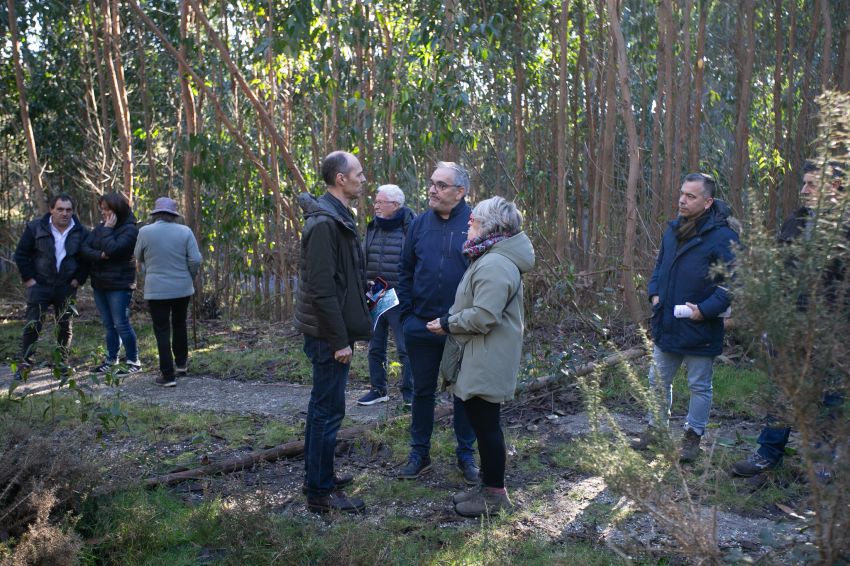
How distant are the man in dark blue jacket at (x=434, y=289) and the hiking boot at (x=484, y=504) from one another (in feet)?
1.77

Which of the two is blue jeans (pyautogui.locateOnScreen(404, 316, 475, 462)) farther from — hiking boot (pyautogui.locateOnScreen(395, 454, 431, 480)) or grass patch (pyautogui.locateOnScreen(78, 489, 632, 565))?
grass patch (pyautogui.locateOnScreen(78, 489, 632, 565))

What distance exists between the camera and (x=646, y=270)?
1012 centimetres

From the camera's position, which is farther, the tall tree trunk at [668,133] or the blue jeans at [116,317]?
the tall tree trunk at [668,133]

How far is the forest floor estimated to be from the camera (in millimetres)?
4332

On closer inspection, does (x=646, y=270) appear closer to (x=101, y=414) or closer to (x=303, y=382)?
(x=303, y=382)

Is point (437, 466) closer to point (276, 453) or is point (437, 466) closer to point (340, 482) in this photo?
point (340, 482)

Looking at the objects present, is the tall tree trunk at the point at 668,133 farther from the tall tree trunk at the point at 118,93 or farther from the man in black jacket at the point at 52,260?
the tall tree trunk at the point at 118,93

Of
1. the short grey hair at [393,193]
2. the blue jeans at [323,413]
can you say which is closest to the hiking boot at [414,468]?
the blue jeans at [323,413]

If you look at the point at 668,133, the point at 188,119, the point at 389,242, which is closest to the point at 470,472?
the point at 389,242

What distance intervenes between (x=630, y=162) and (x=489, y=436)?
552 centimetres

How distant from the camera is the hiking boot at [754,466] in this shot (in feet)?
17.1

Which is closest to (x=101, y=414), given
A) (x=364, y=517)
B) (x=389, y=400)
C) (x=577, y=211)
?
(x=364, y=517)

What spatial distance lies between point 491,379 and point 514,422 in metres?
2.52

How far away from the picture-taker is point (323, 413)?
464 cm
